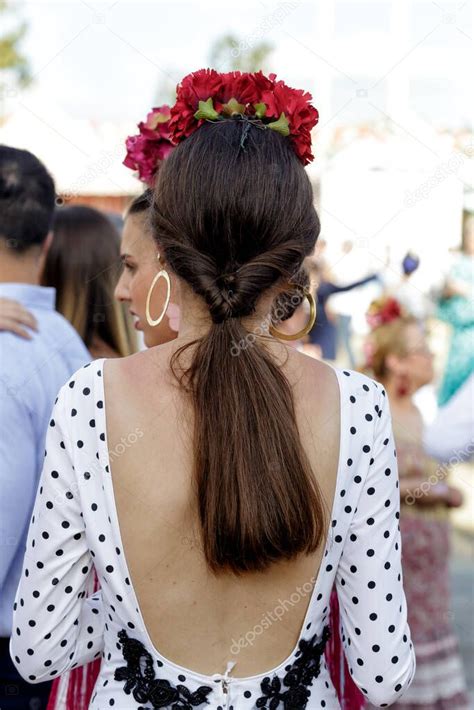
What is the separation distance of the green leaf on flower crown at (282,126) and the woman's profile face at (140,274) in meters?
0.63

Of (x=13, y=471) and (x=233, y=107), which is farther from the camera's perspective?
(x=13, y=471)

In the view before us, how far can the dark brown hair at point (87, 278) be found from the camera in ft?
9.00

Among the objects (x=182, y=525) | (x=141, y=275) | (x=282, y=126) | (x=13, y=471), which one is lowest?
(x=13, y=471)

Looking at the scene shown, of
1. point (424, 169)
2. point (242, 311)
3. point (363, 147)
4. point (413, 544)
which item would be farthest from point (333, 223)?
point (242, 311)

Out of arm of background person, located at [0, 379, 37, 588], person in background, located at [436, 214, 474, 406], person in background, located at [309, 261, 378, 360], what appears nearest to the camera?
arm of background person, located at [0, 379, 37, 588]

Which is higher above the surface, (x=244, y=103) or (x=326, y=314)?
(x=244, y=103)

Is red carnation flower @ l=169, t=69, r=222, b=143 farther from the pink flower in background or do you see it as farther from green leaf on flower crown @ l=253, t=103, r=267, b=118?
the pink flower in background

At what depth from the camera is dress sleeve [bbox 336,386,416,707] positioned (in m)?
1.40

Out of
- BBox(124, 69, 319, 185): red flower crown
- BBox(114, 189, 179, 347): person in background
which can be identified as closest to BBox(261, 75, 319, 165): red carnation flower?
BBox(124, 69, 319, 185): red flower crown

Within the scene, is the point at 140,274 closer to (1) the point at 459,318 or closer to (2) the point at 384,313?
(2) the point at 384,313

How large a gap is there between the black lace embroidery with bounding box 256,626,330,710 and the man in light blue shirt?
32.4 inches

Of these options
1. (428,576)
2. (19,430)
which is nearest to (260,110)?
(19,430)

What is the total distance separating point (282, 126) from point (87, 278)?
140 cm

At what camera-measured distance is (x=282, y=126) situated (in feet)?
4.81
